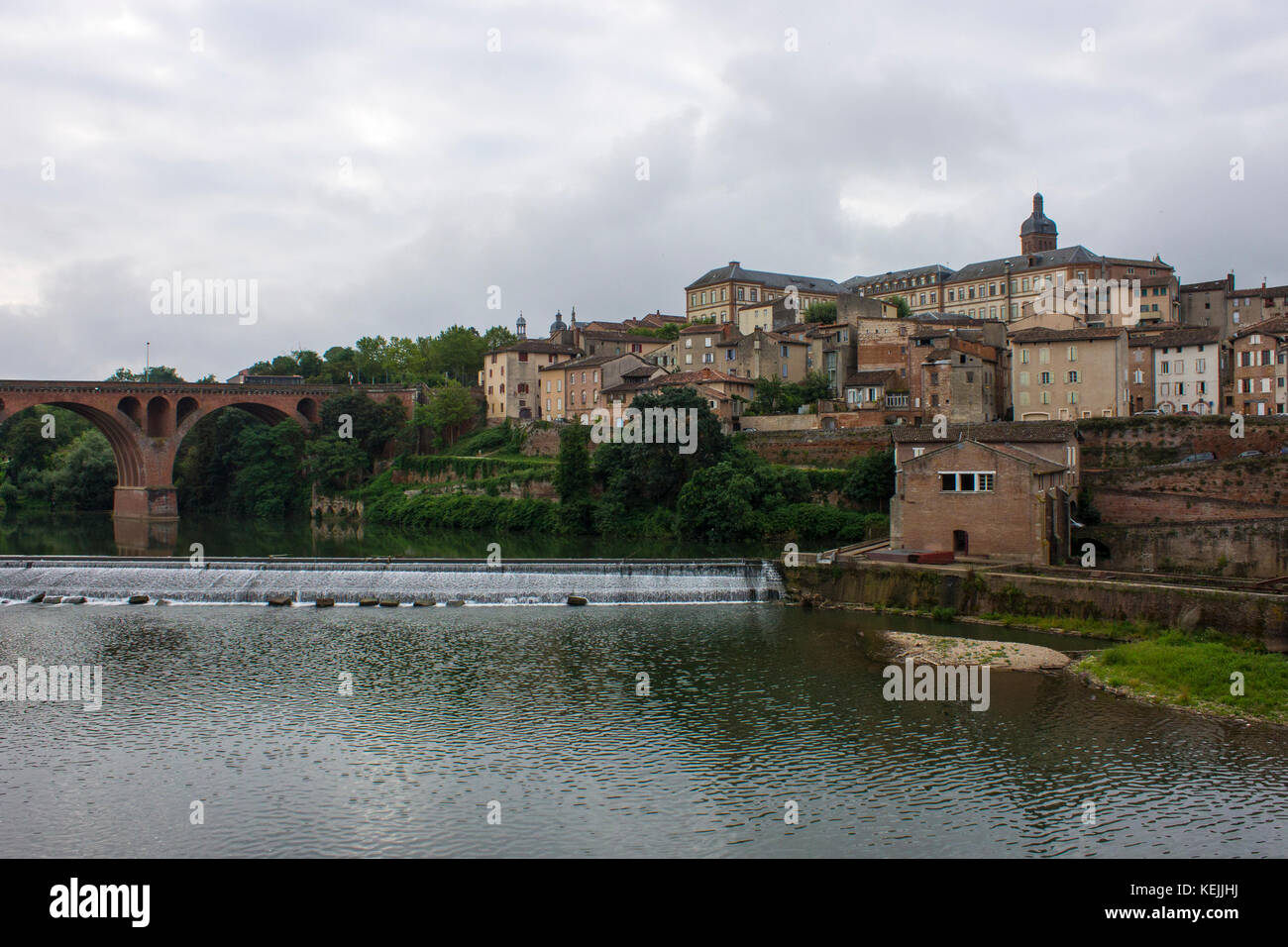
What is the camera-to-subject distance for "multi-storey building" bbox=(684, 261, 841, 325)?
7869 centimetres

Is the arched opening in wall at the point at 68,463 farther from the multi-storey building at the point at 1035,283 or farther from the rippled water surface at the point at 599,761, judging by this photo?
the multi-storey building at the point at 1035,283

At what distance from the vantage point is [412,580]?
32594mm

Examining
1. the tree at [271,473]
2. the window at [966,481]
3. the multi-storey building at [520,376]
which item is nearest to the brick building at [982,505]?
the window at [966,481]

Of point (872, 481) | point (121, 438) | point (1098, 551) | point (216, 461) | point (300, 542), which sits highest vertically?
point (121, 438)

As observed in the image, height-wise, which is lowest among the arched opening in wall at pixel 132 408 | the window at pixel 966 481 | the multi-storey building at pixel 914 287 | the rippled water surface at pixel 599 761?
the rippled water surface at pixel 599 761

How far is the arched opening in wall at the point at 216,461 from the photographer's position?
70125 mm

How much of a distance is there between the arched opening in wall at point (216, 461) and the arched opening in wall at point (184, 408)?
4.56 ft

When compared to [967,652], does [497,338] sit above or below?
above

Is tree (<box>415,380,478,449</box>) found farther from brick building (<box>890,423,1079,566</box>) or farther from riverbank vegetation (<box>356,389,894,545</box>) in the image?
brick building (<box>890,423,1079,566</box>)

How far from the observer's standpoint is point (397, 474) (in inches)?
2586

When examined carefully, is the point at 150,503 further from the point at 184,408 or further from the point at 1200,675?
the point at 1200,675

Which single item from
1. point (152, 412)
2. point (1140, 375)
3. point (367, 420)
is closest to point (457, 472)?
point (367, 420)

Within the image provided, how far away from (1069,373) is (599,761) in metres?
39.4

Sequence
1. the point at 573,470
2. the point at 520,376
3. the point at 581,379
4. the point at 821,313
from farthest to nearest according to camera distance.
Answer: the point at 520,376 < the point at 821,313 < the point at 581,379 < the point at 573,470
